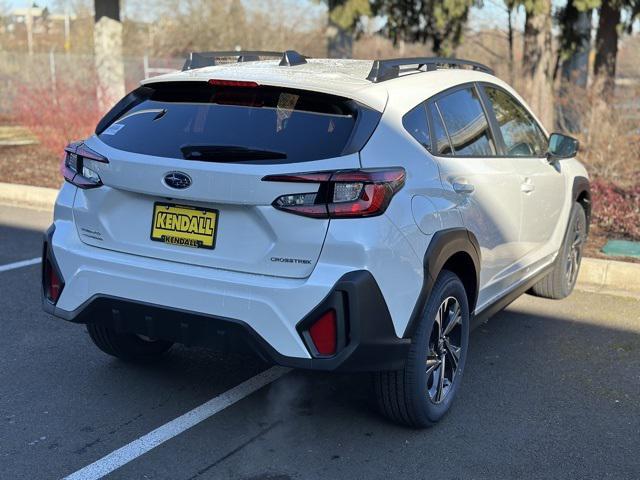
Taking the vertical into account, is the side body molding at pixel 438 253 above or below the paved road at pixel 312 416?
above

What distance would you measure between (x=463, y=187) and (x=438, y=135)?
0.29m

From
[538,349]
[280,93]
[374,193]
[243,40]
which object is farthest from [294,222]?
[243,40]

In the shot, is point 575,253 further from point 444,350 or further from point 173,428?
point 173,428

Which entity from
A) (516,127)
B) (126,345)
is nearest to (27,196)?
(126,345)

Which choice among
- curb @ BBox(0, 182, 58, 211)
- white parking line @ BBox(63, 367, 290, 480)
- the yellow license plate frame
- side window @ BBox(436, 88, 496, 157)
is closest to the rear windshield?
the yellow license plate frame

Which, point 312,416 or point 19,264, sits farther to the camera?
point 19,264

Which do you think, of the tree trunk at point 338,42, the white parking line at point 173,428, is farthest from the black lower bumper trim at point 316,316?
the tree trunk at point 338,42

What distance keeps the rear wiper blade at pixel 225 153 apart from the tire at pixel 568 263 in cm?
319

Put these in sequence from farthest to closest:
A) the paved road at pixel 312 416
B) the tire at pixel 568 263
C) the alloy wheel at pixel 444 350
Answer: the tire at pixel 568 263, the alloy wheel at pixel 444 350, the paved road at pixel 312 416

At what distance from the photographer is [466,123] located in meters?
4.32

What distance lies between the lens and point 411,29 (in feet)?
56.8

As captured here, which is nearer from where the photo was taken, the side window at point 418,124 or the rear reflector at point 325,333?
the rear reflector at point 325,333

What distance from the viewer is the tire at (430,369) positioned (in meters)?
3.58

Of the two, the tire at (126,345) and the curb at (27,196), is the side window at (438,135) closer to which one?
the tire at (126,345)
